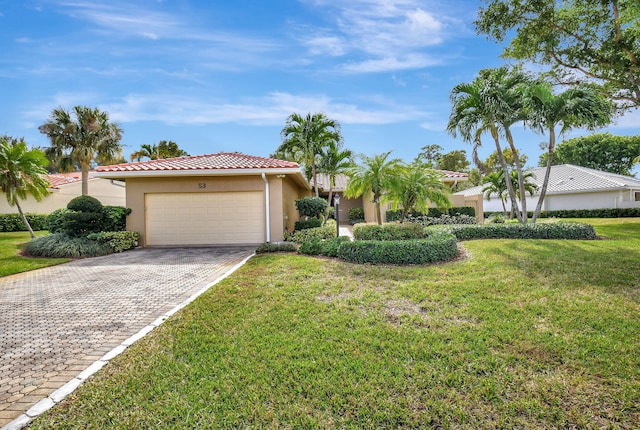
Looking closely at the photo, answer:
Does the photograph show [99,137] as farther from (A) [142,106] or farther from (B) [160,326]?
(B) [160,326]

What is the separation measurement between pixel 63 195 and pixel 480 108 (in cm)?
2657

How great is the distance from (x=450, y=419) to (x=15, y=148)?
19.0 metres

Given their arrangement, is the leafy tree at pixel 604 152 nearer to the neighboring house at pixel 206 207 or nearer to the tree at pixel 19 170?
the neighboring house at pixel 206 207

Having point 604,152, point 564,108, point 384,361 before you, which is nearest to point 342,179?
point 564,108

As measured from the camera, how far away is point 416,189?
→ 38.3 feet

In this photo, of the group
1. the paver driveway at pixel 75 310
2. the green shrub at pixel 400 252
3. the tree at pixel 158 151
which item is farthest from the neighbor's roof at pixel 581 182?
the tree at pixel 158 151

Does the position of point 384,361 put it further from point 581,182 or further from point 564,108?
point 581,182

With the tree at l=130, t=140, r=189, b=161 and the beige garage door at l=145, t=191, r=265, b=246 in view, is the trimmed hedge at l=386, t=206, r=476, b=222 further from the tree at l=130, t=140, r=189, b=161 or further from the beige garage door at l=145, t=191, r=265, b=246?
the tree at l=130, t=140, r=189, b=161

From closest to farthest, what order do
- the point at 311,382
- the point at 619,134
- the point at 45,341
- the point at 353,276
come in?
the point at 311,382
the point at 45,341
the point at 353,276
the point at 619,134

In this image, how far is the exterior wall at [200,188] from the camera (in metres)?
13.0

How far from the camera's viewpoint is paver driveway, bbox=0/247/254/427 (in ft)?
11.2

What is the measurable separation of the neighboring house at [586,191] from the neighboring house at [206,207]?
55.6 ft

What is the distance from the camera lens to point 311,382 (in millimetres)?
3182

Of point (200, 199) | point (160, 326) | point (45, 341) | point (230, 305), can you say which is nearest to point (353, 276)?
point (230, 305)
